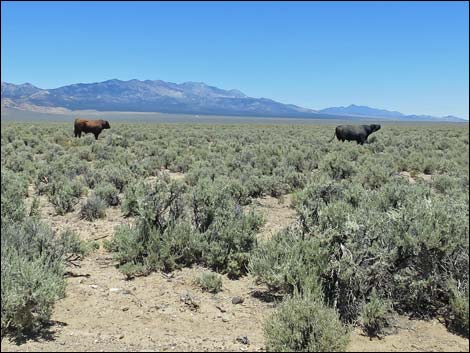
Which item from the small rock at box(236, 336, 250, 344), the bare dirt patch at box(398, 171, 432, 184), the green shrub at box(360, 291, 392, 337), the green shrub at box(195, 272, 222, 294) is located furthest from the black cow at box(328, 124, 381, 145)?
the small rock at box(236, 336, 250, 344)

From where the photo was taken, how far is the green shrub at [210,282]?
508 cm

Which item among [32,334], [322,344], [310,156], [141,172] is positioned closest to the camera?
[322,344]

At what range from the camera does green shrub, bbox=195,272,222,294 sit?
508 cm

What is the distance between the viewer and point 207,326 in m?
4.27

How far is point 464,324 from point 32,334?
12.0 ft

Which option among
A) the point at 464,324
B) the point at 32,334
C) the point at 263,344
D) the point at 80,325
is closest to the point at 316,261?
the point at 263,344

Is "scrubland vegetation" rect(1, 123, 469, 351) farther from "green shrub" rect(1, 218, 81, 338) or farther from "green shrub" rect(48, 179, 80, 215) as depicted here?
"green shrub" rect(48, 179, 80, 215)

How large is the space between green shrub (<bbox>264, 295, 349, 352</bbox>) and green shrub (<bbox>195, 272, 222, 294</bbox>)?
4.43ft

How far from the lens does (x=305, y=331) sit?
3.60 m

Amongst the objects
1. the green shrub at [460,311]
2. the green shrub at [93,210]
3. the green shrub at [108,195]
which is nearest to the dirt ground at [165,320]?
the green shrub at [460,311]

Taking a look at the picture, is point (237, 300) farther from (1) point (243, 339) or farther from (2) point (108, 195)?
(2) point (108, 195)

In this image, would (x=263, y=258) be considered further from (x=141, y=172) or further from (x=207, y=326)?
(x=141, y=172)

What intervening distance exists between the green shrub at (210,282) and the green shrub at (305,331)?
53.1 inches

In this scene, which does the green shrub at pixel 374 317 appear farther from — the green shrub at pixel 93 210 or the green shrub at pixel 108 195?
A: the green shrub at pixel 108 195
